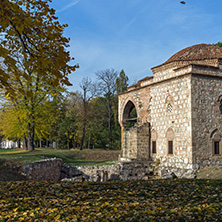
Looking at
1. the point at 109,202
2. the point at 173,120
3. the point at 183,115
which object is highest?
the point at 183,115

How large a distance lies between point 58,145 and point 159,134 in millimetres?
32645

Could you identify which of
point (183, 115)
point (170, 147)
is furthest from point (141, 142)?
point (183, 115)

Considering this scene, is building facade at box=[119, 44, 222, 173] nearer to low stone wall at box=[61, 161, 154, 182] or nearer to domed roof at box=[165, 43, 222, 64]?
domed roof at box=[165, 43, 222, 64]

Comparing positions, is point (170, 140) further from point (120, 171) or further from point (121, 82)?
point (121, 82)

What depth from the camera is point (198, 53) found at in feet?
60.1

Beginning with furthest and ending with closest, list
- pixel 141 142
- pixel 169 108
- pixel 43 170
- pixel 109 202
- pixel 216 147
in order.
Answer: pixel 141 142
pixel 169 108
pixel 216 147
pixel 43 170
pixel 109 202

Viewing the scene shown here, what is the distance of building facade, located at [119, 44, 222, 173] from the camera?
15352mm

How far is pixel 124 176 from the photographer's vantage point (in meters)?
17.1

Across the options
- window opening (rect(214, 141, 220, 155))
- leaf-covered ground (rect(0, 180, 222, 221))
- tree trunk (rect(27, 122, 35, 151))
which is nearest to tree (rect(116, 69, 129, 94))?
tree trunk (rect(27, 122, 35, 151))

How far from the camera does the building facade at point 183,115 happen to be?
15.4 m

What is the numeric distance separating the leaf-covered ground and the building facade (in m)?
6.23

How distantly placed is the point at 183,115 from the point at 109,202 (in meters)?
10.0

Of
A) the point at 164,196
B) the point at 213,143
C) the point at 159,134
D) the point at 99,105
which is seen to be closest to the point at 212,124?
the point at 213,143

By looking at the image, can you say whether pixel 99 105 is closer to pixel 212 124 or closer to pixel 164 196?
pixel 212 124
